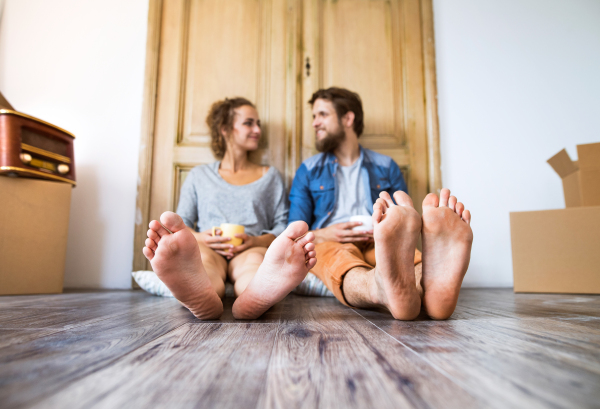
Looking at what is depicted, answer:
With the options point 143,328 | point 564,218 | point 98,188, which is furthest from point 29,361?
point 564,218

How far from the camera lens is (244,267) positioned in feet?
3.57

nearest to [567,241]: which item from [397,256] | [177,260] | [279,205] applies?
[397,256]

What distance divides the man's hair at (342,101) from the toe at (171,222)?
115 centimetres

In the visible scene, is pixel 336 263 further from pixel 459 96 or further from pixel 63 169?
pixel 459 96

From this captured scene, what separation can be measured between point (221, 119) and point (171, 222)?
3.77 feet

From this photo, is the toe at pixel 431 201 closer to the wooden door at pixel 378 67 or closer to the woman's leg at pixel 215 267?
the woman's leg at pixel 215 267

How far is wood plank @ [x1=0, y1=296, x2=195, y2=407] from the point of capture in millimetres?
348

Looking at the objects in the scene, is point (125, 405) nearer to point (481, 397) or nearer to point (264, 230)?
point (481, 397)

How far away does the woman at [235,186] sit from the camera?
1569mm

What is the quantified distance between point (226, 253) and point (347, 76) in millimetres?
1243

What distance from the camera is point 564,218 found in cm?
140

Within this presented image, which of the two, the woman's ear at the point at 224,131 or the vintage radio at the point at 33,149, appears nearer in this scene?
the vintage radio at the point at 33,149

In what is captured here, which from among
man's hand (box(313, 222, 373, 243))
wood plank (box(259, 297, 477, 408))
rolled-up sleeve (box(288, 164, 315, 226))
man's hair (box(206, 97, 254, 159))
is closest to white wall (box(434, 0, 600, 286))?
rolled-up sleeve (box(288, 164, 315, 226))

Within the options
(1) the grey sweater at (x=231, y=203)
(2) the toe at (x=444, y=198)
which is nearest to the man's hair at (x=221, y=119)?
(1) the grey sweater at (x=231, y=203)
